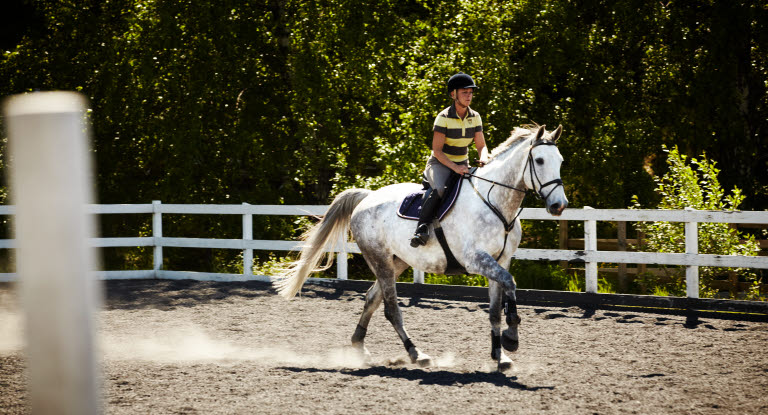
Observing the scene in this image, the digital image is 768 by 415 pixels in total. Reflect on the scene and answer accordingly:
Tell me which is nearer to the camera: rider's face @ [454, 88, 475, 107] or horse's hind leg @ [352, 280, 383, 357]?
rider's face @ [454, 88, 475, 107]

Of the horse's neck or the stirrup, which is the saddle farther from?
the horse's neck

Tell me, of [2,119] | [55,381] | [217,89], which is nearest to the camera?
[55,381]

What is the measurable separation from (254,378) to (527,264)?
8.72m

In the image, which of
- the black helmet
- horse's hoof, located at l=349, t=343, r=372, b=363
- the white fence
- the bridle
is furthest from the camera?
the white fence

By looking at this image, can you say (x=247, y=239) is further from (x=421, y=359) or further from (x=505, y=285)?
(x=505, y=285)

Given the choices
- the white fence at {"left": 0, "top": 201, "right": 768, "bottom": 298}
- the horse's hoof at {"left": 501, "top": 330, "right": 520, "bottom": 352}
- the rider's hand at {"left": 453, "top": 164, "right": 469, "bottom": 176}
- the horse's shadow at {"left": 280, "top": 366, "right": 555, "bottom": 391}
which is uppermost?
the rider's hand at {"left": 453, "top": 164, "right": 469, "bottom": 176}

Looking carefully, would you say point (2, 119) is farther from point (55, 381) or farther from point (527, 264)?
point (55, 381)

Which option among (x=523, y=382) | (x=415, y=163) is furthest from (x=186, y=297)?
(x=523, y=382)

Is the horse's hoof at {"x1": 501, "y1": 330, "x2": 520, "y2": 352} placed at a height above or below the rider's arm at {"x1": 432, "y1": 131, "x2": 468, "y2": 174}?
below

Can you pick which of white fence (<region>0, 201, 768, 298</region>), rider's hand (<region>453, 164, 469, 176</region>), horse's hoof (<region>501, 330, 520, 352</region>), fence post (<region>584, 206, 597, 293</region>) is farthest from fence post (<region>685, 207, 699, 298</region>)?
horse's hoof (<region>501, 330, 520, 352</region>)

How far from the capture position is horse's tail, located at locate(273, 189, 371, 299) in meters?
7.58

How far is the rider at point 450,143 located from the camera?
6.55 meters

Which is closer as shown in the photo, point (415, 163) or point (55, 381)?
point (55, 381)

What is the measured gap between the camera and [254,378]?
589 cm
